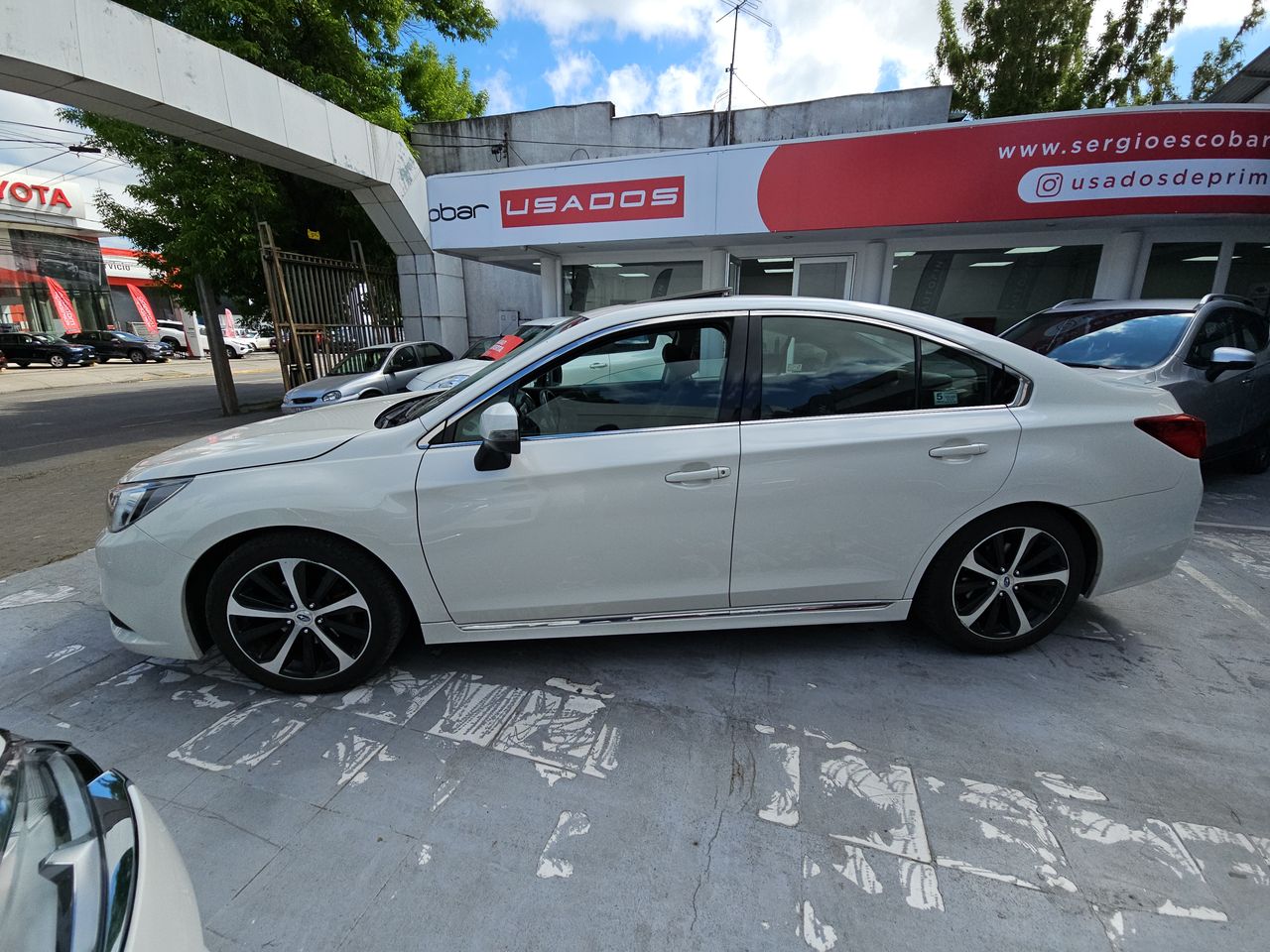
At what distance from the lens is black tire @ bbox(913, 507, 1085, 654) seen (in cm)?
271

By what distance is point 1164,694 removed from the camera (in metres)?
2.65

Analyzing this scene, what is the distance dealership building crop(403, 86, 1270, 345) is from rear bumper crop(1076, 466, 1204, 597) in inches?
225

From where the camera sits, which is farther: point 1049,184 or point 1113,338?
point 1049,184

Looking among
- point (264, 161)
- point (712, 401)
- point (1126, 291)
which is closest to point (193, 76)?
point (264, 161)

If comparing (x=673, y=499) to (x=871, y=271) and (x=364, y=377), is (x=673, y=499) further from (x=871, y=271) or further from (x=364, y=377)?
(x=364, y=377)

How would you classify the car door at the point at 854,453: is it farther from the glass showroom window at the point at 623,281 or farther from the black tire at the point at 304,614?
the glass showroom window at the point at 623,281

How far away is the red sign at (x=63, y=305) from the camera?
97.6ft

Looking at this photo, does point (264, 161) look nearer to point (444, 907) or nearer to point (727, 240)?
point (727, 240)

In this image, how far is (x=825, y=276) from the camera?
996 cm

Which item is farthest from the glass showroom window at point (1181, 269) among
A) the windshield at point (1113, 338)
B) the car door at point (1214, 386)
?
the windshield at point (1113, 338)

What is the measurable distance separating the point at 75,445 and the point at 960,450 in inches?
470

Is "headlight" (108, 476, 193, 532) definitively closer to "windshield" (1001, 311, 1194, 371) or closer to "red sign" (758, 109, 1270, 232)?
"windshield" (1001, 311, 1194, 371)

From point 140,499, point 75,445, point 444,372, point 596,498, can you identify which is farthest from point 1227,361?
point 75,445

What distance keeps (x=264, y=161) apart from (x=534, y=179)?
424cm
